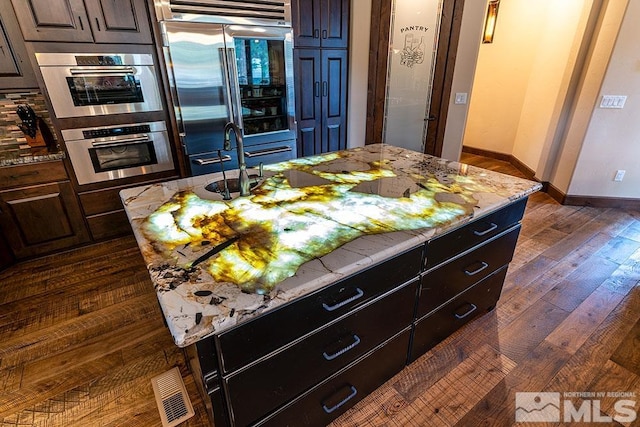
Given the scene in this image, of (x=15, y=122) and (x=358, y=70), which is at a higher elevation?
(x=358, y=70)

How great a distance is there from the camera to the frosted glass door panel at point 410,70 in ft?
10.8

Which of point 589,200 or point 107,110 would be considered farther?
point 589,200

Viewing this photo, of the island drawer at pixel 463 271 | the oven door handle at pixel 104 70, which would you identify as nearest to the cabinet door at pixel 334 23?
the oven door handle at pixel 104 70

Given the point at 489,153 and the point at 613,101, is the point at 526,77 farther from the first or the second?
the point at 613,101

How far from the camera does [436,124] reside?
3641mm

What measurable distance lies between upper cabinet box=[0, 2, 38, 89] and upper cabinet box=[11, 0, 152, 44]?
0.19 feet

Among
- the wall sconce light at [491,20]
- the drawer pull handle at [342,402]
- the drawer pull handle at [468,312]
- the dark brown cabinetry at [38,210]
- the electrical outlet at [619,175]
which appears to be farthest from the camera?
the wall sconce light at [491,20]

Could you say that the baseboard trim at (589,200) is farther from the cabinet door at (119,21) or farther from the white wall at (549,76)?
the cabinet door at (119,21)

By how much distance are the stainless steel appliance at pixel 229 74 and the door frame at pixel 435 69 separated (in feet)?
3.26

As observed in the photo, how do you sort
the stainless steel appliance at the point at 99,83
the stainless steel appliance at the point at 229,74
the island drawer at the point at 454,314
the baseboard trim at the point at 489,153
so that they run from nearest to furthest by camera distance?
the island drawer at the point at 454,314 → the stainless steel appliance at the point at 99,83 → the stainless steel appliance at the point at 229,74 → the baseboard trim at the point at 489,153

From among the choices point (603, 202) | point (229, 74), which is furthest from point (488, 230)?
point (603, 202)

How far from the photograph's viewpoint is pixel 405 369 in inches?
67.9

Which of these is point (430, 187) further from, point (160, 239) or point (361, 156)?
point (160, 239)

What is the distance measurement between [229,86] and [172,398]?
2.37m
